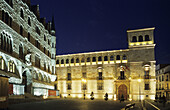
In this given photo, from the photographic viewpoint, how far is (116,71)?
163 feet

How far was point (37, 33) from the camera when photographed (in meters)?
39.8

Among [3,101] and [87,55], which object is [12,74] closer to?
[3,101]

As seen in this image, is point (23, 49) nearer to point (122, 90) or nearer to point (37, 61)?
point (37, 61)

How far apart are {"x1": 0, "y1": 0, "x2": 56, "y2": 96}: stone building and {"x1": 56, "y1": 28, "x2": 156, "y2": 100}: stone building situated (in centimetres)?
746

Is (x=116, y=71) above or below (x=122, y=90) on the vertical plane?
above

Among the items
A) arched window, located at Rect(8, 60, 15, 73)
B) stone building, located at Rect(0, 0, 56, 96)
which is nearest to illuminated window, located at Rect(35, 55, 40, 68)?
stone building, located at Rect(0, 0, 56, 96)

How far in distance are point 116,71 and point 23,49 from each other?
84.8 feet

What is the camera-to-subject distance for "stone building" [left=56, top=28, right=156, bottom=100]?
155 feet

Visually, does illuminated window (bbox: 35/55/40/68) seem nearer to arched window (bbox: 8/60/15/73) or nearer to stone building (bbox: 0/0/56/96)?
stone building (bbox: 0/0/56/96)

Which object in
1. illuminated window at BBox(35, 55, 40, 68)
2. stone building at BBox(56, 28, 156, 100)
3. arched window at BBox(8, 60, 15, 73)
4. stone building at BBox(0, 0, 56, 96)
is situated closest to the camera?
stone building at BBox(0, 0, 56, 96)

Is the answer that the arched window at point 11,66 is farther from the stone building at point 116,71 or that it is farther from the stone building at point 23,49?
the stone building at point 116,71

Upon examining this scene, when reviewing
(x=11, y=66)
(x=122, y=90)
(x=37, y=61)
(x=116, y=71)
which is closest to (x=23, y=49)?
(x=11, y=66)

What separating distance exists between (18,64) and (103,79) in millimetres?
26166

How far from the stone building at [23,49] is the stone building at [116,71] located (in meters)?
7.46
